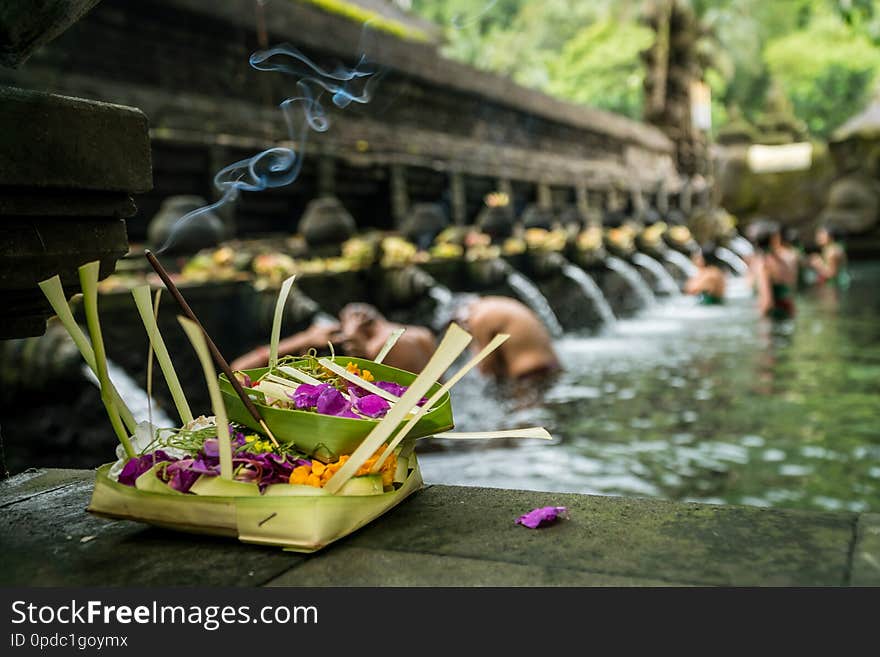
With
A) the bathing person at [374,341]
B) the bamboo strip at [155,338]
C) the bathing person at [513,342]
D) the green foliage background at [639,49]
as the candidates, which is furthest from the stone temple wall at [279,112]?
the green foliage background at [639,49]

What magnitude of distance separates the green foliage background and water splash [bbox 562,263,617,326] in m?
17.5

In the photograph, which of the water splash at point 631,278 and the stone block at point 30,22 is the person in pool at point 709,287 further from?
the stone block at point 30,22

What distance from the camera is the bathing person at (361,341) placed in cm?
593

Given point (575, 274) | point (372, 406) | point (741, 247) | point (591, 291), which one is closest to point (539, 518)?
point (372, 406)

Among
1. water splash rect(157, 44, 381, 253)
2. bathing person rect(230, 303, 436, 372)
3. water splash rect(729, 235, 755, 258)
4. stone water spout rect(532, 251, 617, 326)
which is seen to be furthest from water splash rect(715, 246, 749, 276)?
bathing person rect(230, 303, 436, 372)

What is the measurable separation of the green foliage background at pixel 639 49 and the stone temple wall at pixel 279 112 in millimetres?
12907

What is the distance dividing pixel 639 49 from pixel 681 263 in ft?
42.6

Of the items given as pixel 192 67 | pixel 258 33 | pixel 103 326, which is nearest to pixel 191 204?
pixel 103 326

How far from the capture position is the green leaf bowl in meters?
1.93

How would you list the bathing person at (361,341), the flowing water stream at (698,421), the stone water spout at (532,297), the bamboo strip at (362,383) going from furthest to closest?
the stone water spout at (532,297), the bathing person at (361,341), the flowing water stream at (698,421), the bamboo strip at (362,383)

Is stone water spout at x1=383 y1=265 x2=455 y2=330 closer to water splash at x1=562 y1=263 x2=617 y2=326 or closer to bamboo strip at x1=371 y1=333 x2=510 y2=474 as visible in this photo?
water splash at x1=562 y1=263 x2=617 y2=326

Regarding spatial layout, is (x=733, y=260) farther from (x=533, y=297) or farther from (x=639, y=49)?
(x=533, y=297)

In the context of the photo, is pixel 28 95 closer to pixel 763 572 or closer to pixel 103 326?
pixel 763 572

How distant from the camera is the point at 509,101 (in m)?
17.0
